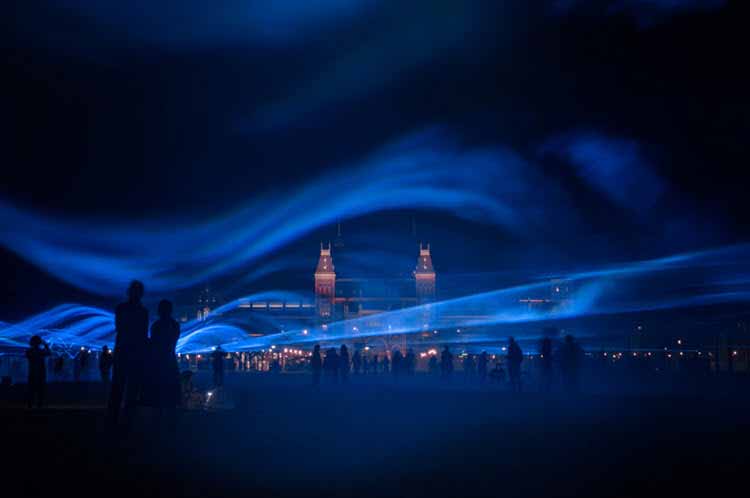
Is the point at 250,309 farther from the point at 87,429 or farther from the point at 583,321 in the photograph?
the point at 87,429

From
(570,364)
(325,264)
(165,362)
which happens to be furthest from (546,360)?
(325,264)

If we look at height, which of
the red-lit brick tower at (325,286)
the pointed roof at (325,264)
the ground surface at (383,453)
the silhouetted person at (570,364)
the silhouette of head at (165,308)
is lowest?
the ground surface at (383,453)

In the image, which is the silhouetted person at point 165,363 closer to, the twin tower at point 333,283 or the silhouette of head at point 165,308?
the silhouette of head at point 165,308

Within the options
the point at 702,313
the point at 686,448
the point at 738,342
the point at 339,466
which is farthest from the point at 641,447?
the point at 738,342

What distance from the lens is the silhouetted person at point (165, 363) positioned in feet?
31.2

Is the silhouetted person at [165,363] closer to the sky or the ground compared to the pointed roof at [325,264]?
closer to the ground

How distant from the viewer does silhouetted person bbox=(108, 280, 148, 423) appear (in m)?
9.66

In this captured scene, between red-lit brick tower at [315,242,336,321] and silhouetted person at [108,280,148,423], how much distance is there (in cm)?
13892

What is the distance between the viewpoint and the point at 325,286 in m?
155

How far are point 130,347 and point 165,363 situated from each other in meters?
0.45

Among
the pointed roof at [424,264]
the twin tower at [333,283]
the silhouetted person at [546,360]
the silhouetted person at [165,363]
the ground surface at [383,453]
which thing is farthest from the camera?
the pointed roof at [424,264]

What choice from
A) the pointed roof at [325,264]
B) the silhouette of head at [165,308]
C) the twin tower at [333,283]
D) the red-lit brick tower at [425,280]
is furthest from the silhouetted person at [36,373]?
the pointed roof at [325,264]

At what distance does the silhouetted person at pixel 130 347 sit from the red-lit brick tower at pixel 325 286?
456ft

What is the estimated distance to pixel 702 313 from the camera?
151 feet
